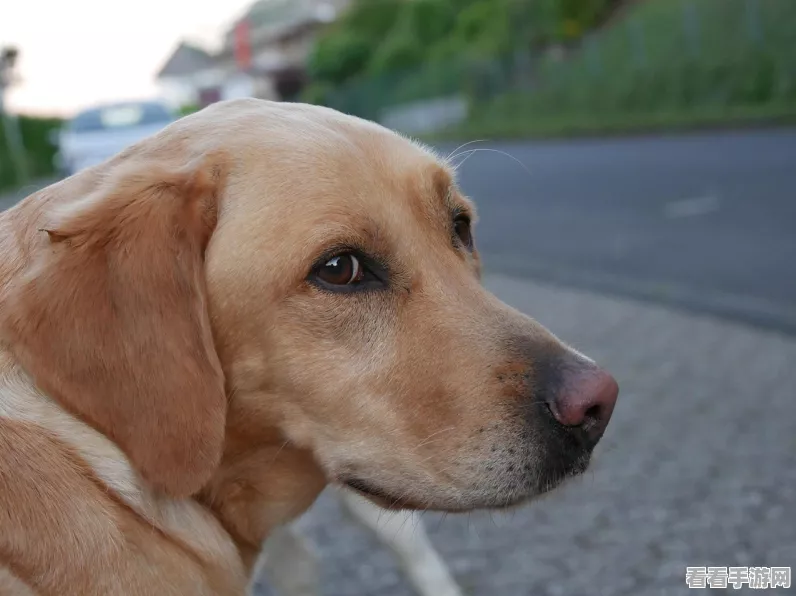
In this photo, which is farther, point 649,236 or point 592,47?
point 592,47

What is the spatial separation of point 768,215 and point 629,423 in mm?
5543

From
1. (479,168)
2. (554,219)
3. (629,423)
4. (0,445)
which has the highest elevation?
(0,445)

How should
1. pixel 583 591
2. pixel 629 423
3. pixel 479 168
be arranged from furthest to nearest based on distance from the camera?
1. pixel 479 168
2. pixel 629 423
3. pixel 583 591

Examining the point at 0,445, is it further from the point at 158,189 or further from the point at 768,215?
the point at 768,215

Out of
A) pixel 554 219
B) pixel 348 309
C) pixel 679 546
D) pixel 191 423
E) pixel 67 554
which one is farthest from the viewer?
pixel 554 219

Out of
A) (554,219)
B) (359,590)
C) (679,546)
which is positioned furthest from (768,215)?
(359,590)

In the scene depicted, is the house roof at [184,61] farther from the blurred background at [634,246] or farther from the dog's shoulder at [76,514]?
the dog's shoulder at [76,514]

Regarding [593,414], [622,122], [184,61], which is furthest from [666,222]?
[184,61]

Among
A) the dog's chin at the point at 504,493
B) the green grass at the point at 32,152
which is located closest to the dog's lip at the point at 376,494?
the dog's chin at the point at 504,493

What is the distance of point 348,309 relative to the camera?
7.35 feet

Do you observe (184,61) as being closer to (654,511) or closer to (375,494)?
(654,511)

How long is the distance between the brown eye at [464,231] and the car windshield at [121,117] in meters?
10.4

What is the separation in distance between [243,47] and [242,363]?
77369 millimetres

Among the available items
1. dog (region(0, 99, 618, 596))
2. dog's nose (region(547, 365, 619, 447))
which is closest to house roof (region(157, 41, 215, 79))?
dog (region(0, 99, 618, 596))
